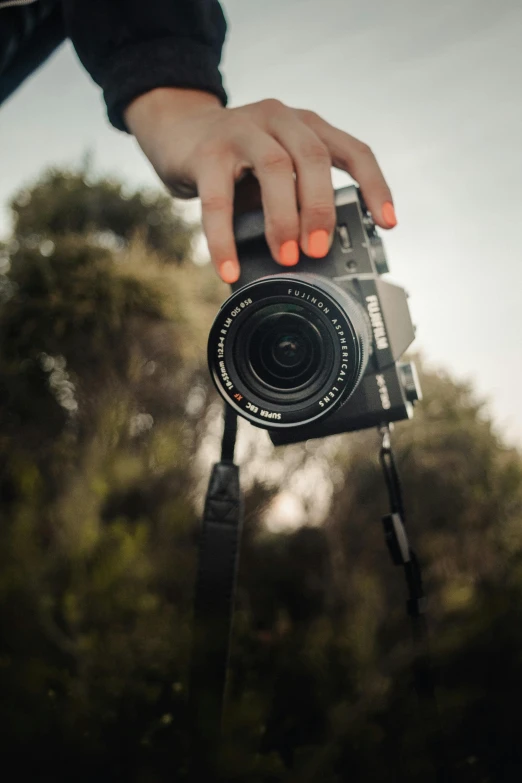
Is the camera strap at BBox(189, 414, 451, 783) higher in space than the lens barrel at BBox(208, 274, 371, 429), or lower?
lower

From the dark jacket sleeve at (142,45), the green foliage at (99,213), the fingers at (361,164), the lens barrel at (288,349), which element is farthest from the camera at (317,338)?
the green foliage at (99,213)

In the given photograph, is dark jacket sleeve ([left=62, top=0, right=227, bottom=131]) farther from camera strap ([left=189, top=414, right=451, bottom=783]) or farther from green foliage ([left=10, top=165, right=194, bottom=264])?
green foliage ([left=10, top=165, right=194, bottom=264])

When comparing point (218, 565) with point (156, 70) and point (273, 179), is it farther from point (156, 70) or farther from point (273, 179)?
point (156, 70)

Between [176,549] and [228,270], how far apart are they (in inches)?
81.5

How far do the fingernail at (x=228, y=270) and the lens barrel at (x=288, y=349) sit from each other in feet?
0.10

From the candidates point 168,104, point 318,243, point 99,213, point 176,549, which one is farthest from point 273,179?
point 99,213

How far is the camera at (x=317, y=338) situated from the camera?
0.86 meters

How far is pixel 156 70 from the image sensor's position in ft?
2.82

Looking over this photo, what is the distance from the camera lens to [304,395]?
88 centimetres

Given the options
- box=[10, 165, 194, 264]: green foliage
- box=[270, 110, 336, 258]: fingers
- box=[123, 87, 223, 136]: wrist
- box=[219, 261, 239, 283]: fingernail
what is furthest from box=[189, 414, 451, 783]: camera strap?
box=[10, 165, 194, 264]: green foliage

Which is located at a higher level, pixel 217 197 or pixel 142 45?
pixel 142 45

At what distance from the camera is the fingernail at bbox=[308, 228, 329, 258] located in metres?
0.82

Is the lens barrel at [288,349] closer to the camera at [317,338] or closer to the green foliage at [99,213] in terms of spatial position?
the camera at [317,338]

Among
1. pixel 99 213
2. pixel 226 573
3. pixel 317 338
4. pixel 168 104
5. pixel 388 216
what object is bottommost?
pixel 226 573
